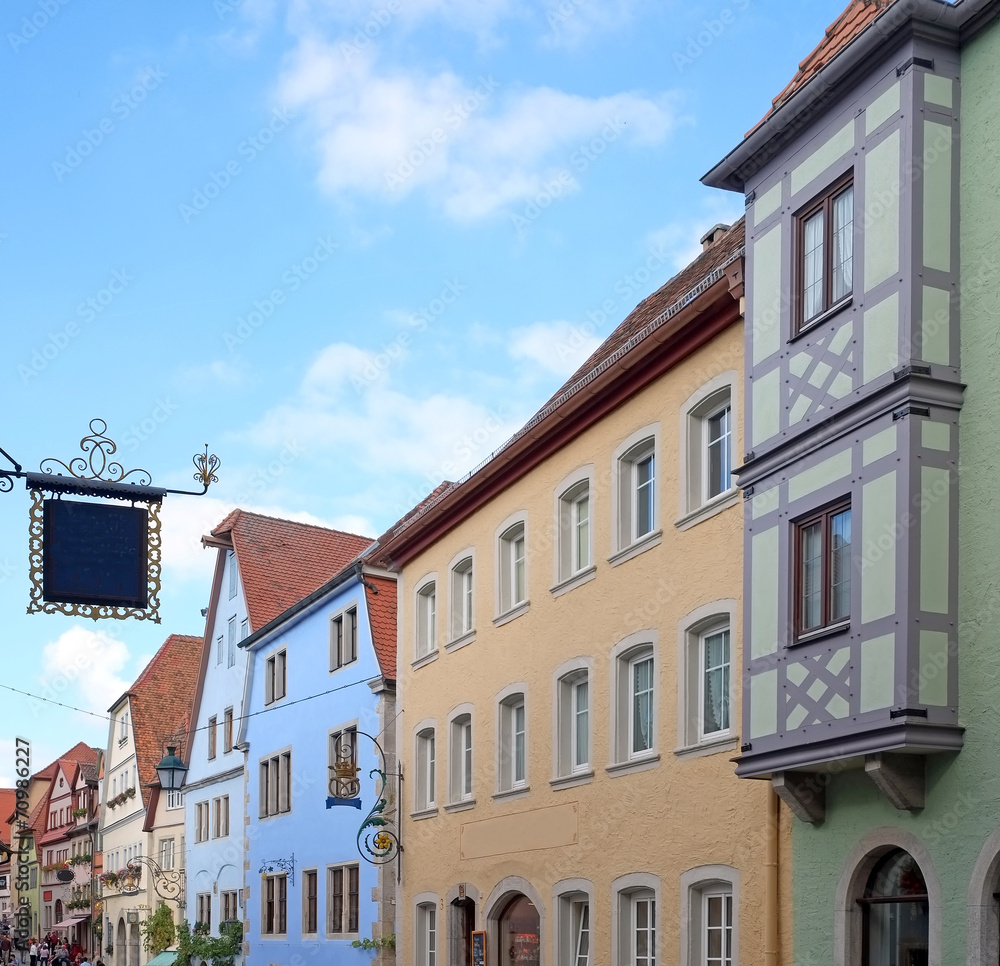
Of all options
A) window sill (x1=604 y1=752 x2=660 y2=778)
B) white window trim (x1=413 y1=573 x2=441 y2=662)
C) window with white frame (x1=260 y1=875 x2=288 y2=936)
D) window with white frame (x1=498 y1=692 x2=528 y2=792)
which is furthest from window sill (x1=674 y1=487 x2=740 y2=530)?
window with white frame (x1=260 y1=875 x2=288 y2=936)

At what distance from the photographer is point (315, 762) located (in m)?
33.8

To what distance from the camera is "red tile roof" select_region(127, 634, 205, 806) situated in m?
54.4

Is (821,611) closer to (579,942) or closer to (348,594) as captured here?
(579,942)

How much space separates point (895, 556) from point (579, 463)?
29.4 feet

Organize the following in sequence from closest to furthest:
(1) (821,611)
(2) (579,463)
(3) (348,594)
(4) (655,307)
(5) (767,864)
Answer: (1) (821,611) → (5) (767,864) → (2) (579,463) → (4) (655,307) → (3) (348,594)

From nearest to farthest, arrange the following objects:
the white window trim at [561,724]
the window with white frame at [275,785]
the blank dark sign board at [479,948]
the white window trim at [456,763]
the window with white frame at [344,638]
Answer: the white window trim at [561,724] < the blank dark sign board at [479,948] < the white window trim at [456,763] < the window with white frame at [344,638] < the window with white frame at [275,785]

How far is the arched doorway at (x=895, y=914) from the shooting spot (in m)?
14.4

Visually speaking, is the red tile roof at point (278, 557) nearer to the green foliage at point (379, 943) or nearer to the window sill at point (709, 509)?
the green foliage at point (379, 943)

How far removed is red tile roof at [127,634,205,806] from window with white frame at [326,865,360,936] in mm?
20484

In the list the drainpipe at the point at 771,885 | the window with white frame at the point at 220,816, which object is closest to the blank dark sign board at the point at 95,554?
the drainpipe at the point at 771,885

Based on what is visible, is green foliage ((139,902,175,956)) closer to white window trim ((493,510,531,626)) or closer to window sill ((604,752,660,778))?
white window trim ((493,510,531,626))

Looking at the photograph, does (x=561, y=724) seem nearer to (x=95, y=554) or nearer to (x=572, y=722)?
(x=572, y=722)

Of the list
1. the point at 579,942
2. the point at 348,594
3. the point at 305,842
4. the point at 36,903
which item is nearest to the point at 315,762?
the point at 305,842

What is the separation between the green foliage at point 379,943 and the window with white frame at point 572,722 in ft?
26.3
